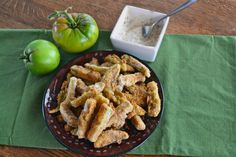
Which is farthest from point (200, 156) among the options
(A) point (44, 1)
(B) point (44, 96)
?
(A) point (44, 1)

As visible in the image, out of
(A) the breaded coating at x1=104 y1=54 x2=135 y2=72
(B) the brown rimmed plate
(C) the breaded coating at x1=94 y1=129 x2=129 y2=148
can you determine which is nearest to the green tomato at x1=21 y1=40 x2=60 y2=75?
(B) the brown rimmed plate

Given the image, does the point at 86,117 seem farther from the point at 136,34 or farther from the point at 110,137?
the point at 136,34

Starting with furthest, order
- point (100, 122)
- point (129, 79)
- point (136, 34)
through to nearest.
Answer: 1. point (136, 34)
2. point (129, 79)
3. point (100, 122)

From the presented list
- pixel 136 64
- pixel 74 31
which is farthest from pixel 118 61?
pixel 74 31

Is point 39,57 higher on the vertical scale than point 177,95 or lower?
higher

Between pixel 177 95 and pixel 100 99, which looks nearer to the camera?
pixel 100 99

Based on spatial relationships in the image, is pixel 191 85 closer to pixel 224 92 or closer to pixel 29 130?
pixel 224 92

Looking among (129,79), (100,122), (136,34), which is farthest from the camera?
(136,34)
